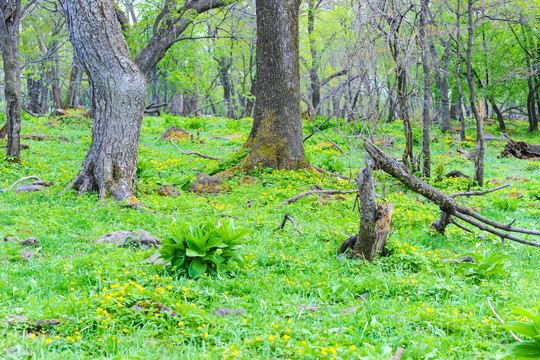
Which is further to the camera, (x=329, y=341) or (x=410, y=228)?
(x=410, y=228)

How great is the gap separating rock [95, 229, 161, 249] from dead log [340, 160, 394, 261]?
221cm

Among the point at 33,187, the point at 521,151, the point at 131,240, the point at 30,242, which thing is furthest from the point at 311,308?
the point at 521,151

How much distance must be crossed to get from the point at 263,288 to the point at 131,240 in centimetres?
183

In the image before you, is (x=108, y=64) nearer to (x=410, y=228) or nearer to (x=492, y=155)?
(x=410, y=228)

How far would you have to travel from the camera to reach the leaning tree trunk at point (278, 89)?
30.8ft

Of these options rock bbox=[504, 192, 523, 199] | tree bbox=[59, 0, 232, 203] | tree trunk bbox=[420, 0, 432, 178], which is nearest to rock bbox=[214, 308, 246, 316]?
tree bbox=[59, 0, 232, 203]

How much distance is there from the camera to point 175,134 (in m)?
14.9

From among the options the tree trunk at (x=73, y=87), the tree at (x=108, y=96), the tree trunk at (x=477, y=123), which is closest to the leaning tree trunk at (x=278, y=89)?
the tree at (x=108, y=96)

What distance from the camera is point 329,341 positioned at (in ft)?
9.48

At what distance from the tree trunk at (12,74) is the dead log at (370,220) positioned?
7.83 metres

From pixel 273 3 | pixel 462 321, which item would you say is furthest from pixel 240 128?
pixel 462 321

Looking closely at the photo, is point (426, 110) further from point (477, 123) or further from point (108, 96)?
point (108, 96)

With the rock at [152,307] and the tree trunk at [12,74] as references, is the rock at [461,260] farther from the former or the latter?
the tree trunk at [12,74]

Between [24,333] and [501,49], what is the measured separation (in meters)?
24.4
